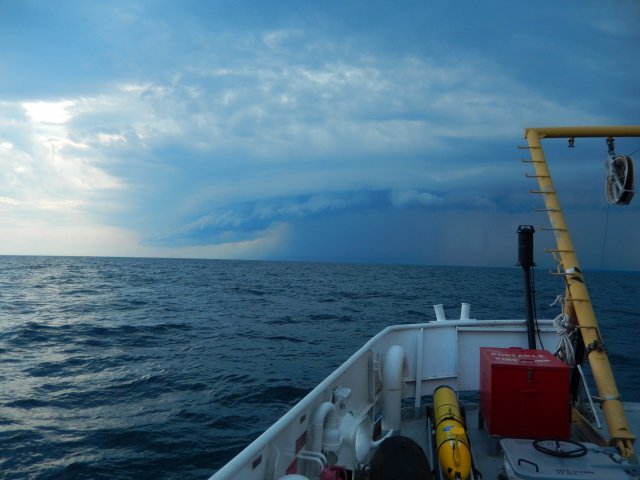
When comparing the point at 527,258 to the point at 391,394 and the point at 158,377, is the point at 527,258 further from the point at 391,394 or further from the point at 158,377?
the point at 158,377

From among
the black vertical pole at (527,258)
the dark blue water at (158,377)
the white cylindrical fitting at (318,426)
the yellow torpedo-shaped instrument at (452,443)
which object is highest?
the black vertical pole at (527,258)

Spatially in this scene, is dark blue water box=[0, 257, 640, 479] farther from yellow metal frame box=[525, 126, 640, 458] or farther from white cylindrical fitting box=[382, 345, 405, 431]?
yellow metal frame box=[525, 126, 640, 458]

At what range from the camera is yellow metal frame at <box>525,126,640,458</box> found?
4.71 meters

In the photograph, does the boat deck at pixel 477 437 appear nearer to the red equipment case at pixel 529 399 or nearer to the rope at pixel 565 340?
the red equipment case at pixel 529 399

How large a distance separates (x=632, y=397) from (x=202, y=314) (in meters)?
19.0

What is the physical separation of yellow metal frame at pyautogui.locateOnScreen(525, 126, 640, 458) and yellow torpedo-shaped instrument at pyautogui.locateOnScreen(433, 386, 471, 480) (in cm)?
159

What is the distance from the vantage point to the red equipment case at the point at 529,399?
464 centimetres

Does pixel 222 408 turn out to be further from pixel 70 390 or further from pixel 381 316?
pixel 381 316

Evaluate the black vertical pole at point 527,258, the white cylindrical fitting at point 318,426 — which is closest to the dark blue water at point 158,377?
the white cylindrical fitting at point 318,426

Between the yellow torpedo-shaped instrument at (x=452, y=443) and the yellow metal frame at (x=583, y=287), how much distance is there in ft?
5.21

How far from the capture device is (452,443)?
429 centimetres

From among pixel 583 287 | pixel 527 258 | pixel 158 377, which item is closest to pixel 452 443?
pixel 583 287

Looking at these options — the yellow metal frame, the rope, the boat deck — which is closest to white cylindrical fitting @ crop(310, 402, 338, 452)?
the boat deck

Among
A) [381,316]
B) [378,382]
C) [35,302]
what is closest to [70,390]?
[378,382]
